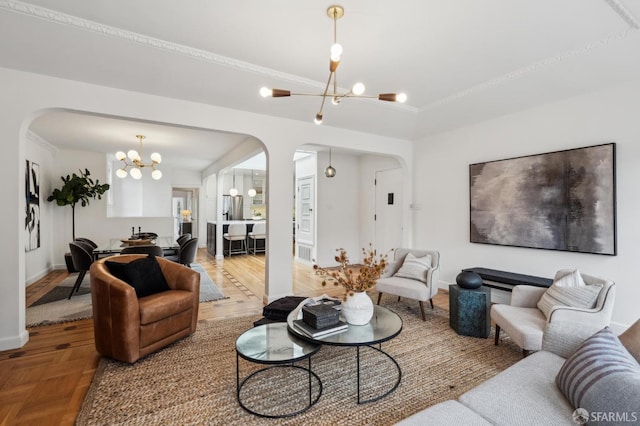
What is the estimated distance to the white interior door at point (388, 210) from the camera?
20.3ft

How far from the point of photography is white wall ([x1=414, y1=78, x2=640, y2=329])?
10.1 ft

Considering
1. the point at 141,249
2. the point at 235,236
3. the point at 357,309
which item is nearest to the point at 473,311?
the point at 357,309

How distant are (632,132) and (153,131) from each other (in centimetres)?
649

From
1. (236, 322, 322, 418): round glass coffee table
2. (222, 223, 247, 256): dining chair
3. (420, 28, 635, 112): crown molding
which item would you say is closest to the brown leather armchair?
(236, 322, 322, 418): round glass coffee table

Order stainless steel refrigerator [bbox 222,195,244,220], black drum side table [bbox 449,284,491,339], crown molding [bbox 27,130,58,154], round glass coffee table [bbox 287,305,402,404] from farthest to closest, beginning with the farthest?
1. stainless steel refrigerator [bbox 222,195,244,220]
2. crown molding [bbox 27,130,58,154]
3. black drum side table [bbox 449,284,491,339]
4. round glass coffee table [bbox 287,305,402,404]

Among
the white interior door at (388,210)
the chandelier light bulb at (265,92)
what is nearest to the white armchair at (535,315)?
the chandelier light bulb at (265,92)

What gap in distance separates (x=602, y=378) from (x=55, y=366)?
12.1 ft

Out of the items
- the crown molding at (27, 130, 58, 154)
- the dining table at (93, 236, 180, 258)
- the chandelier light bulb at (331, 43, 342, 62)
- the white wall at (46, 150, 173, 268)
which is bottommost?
the dining table at (93, 236, 180, 258)

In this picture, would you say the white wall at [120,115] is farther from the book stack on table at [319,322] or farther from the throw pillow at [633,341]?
the throw pillow at [633,341]

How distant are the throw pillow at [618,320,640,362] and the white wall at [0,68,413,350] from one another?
10.9 ft

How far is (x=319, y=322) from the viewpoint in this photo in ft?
7.01

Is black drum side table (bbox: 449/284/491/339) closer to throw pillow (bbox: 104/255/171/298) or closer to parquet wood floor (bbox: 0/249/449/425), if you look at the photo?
parquet wood floor (bbox: 0/249/449/425)

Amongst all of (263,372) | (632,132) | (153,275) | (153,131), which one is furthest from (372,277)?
(153,131)

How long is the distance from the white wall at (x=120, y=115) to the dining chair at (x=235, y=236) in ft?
14.7
